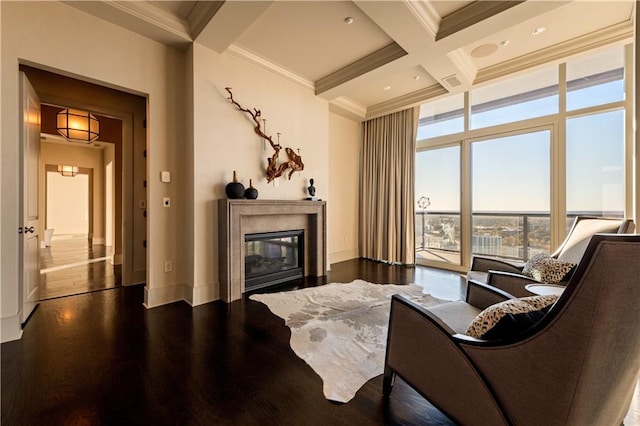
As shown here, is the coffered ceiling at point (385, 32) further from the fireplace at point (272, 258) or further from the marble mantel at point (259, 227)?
the fireplace at point (272, 258)

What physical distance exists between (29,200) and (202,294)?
191cm

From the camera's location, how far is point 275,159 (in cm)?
390

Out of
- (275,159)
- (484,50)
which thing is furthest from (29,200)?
(484,50)

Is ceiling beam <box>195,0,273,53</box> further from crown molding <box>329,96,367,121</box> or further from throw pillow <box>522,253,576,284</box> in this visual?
throw pillow <box>522,253,576,284</box>

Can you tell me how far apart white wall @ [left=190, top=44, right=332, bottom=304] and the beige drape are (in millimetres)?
1908

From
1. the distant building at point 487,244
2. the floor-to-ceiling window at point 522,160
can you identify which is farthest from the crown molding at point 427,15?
the distant building at point 487,244

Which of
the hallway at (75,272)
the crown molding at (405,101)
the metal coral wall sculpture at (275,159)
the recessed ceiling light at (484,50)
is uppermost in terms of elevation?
the recessed ceiling light at (484,50)

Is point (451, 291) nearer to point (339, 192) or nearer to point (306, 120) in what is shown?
point (339, 192)

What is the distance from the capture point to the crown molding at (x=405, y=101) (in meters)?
4.55

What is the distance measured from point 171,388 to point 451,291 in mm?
3343

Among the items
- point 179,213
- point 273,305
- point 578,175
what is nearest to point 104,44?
point 179,213

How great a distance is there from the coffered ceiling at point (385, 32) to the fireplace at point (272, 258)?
8.00 feet

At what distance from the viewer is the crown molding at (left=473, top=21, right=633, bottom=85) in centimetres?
313

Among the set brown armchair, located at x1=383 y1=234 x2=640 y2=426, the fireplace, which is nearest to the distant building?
the fireplace
